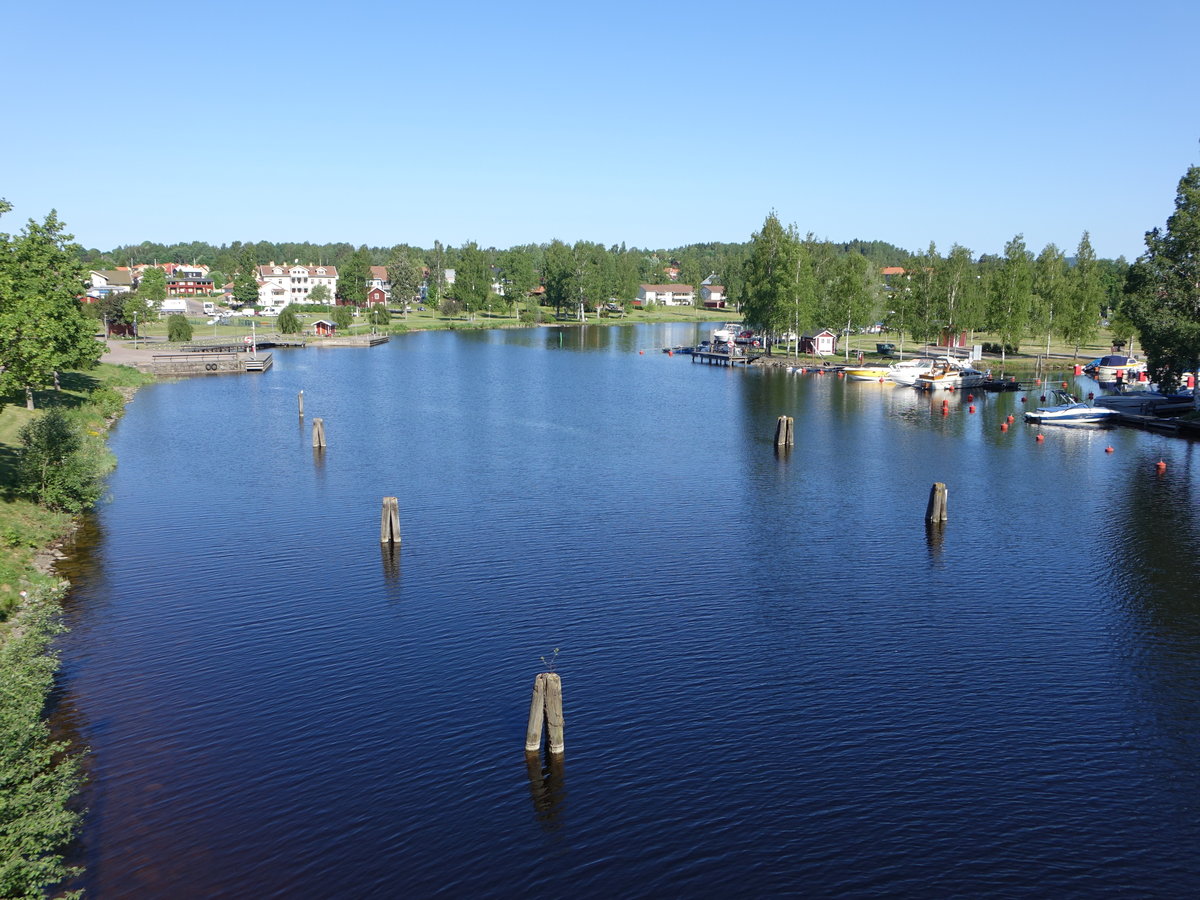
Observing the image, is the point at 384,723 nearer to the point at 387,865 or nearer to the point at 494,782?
the point at 494,782

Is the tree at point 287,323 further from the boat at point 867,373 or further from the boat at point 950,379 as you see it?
the boat at point 950,379

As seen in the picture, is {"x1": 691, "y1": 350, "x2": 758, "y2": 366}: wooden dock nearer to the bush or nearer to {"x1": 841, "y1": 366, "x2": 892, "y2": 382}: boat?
{"x1": 841, "y1": 366, "x2": 892, "y2": 382}: boat

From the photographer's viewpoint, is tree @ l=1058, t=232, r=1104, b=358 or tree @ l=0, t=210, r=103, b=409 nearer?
tree @ l=0, t=210, r=103, b=409

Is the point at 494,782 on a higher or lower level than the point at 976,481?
lower

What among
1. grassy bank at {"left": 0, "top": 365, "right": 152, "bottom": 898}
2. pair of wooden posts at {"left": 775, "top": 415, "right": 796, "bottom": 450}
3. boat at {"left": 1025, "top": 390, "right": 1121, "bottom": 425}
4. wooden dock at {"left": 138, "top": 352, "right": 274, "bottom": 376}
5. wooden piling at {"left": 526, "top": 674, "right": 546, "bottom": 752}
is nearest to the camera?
grassy bank at {"left": 0, "top": 365, "right": 152, "bottom": 898}

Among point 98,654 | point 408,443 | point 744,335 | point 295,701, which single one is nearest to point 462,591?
point 295,701

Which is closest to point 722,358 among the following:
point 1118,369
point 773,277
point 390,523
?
point 773,277

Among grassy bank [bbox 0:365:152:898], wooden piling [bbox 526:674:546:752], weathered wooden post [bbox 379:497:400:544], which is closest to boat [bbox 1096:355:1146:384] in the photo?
weathered wooden post [bbox 379:497:400:544]
